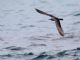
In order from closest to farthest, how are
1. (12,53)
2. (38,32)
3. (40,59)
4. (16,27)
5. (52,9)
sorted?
(40,59)
(12,53)
(38,32)
(16,27)
(52,9)

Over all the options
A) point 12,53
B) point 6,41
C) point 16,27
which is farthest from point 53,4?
point 12,53

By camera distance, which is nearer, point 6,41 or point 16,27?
point 6,41

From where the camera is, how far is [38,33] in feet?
59.3

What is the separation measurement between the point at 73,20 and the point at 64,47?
16.2 ft

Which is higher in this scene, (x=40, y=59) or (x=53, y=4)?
(x=53, y=4)

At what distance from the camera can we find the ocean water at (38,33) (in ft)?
48.7

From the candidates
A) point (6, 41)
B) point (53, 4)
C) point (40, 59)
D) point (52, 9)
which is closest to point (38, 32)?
point (6, 41)

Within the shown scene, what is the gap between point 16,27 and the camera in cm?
1969

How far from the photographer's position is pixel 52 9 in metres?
24.2

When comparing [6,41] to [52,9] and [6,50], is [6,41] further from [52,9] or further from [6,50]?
[52,9]

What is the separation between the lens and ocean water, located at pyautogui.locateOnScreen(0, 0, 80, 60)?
14852 millimetres

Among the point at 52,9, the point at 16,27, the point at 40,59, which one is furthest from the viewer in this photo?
the point at 52,9

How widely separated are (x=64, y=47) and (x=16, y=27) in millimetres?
4616

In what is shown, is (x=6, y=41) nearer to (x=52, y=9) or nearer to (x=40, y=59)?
(x=40, y=59)
